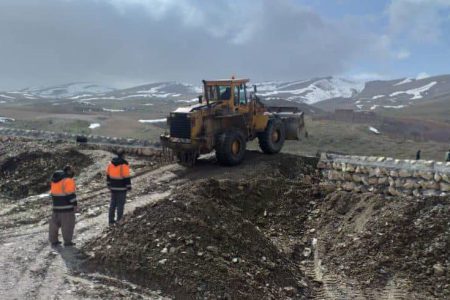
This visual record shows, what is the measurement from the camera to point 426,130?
56344 millimetres

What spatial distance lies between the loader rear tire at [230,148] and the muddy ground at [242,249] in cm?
319

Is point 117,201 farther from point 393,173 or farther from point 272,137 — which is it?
point 272,137

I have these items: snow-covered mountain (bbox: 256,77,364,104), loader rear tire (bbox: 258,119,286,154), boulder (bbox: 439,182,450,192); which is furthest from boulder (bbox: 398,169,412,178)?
snow-covered mountain (bbox: 256,77,364,104)

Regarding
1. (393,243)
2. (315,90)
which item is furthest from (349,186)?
(315,90)

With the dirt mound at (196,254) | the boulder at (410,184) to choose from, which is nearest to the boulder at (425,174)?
the boulder at (410,184)

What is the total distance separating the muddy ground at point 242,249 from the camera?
7.74 m

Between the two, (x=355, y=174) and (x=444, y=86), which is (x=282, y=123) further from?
(x=444, y=86)

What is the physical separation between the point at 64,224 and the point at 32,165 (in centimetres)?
891

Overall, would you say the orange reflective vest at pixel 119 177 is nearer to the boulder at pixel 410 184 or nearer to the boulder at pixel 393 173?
the boulder at pixel 393 173

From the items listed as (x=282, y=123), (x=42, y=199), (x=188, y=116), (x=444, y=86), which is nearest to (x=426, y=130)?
(x=282, y=123)

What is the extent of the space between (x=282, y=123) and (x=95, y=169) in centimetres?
638

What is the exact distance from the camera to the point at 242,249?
866 cm

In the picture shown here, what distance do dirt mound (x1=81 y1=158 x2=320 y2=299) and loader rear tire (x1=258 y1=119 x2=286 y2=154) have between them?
21.7 ft

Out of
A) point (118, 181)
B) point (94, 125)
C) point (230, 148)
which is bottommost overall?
point (118, 181)
